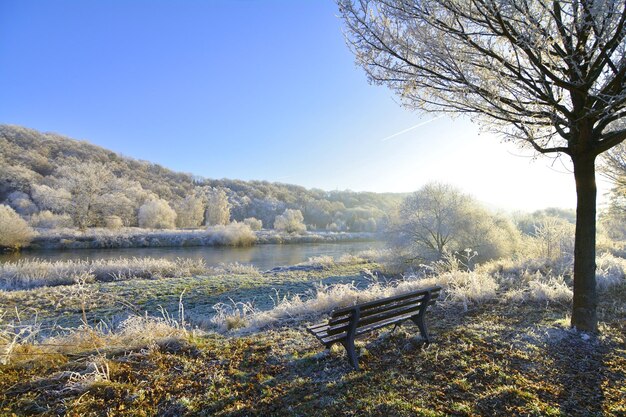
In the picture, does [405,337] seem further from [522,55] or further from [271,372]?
[522,55]

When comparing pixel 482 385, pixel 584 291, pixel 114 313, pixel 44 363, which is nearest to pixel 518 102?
pixel 584 291

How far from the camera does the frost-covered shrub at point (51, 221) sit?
3331 centimetres

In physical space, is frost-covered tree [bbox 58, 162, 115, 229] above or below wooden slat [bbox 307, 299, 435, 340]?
above

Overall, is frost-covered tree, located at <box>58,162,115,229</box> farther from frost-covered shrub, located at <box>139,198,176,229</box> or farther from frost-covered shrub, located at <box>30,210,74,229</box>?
frost-covered shrub, located at <box>139,198,176,229</box>

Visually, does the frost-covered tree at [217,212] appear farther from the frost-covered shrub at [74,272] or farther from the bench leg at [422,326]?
the bench leg at [422,326]

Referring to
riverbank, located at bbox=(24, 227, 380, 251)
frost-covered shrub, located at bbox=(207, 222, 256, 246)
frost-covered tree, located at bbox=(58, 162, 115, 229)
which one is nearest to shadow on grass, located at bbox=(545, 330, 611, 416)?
riverbank, located at bbox=(24, 227, 380, 251)

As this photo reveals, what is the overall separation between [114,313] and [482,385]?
8931 mm

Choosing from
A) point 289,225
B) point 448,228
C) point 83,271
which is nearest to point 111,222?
point 289,225

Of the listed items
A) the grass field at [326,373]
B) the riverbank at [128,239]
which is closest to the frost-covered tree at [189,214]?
the riverbank at [128,239]

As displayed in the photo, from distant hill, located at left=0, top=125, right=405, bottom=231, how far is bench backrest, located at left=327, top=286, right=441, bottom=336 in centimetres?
1543

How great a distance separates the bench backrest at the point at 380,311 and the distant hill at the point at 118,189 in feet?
50.6

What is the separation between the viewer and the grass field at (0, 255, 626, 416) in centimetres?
272

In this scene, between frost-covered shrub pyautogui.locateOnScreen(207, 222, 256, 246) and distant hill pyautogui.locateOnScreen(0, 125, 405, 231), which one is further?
distant hill pyautogui.locateOnScreen(0, 125, 405, 231)

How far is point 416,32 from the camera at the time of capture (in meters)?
4.18
